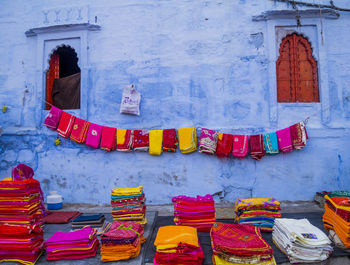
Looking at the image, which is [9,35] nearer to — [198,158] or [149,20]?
[149,20]

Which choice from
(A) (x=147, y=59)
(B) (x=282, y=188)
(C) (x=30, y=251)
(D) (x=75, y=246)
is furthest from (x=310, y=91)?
(C) (x=30, y=251)

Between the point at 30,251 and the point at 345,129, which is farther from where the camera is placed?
the point at 345,129

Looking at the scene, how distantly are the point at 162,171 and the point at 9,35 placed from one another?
16.3ft

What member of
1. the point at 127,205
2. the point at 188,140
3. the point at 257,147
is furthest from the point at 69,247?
the point at 257,147

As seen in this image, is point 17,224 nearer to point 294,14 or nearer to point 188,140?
point 188,140

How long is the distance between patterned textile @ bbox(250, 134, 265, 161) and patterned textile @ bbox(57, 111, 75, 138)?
3.88 m

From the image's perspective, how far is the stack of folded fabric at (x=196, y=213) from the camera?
328cm

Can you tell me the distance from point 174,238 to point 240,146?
110 inches

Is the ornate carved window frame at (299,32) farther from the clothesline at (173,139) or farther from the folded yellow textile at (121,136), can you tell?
the folded yellow textile at (121,136)

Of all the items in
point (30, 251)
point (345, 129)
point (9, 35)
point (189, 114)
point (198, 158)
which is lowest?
point (30, 251)

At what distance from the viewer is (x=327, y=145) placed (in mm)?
4957

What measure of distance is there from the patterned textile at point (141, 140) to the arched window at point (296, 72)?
2.96 m

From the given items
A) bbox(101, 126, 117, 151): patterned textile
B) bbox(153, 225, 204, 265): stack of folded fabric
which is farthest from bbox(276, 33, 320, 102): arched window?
bbox(153, 225, 204, 265): stack of folded fabric

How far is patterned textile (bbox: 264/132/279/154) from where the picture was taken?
4801 mm
